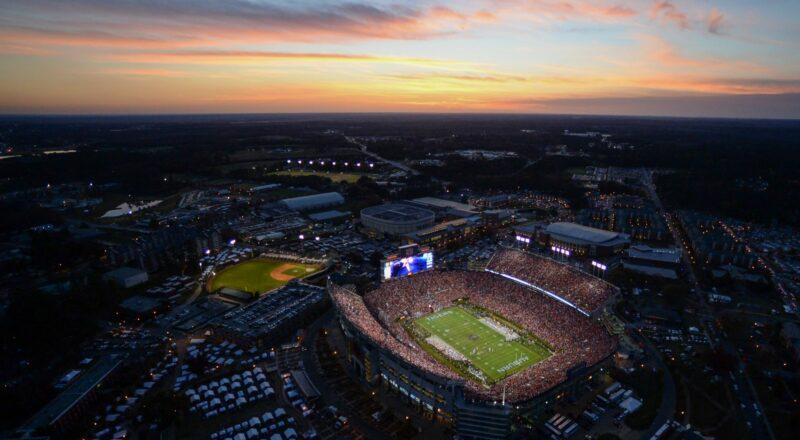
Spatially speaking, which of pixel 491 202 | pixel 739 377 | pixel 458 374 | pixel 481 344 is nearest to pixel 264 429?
pixel 458 374

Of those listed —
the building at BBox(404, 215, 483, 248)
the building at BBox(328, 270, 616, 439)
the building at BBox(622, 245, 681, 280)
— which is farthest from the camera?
the building at BBox(404, 215, 483, 248)

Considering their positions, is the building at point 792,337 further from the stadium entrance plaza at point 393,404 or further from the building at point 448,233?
the building at point 448,233

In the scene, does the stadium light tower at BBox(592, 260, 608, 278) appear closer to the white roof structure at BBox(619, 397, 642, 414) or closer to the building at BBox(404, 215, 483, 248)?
the building at BBox(404, 215, 483, 248)

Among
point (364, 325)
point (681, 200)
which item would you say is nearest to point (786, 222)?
point (681, 200)

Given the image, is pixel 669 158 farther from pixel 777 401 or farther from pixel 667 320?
pixel 777 401

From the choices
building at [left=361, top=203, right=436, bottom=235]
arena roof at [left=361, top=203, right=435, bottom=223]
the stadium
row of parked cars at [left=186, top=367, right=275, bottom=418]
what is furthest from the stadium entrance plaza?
arena roof at [left=361, top=203, right=435, bottom=223]

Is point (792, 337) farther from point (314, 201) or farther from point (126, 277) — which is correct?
point (314, 201)

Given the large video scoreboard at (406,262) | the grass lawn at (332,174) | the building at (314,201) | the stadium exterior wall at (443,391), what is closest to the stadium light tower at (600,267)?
the large video scoreboard at (406,262)
